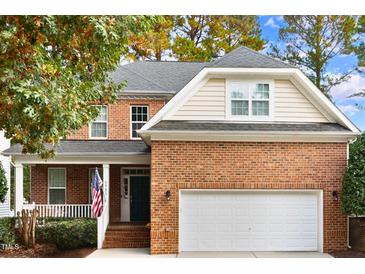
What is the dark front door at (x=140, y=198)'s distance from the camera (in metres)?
15.1

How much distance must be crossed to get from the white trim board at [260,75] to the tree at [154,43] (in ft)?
21.7

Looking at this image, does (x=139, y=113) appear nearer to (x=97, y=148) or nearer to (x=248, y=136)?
(x=97, y=148)

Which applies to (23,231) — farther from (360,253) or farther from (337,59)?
(337,59)

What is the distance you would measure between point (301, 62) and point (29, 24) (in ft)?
32.1

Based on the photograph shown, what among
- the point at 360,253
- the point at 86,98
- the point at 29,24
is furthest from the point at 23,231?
the point at 360,253

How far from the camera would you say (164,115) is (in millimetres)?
11742

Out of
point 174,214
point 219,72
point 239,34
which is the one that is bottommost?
point 174,214

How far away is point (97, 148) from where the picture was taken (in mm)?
14211

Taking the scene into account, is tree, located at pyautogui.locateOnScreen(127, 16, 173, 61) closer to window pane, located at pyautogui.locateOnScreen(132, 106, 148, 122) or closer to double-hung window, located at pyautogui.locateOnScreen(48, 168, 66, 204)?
window pane, located at pyautogui.locateOnScreen(132, 106, 148, 122)

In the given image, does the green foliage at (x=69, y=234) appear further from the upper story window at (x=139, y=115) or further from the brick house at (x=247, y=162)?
the upper story window at (x=139, y=115)

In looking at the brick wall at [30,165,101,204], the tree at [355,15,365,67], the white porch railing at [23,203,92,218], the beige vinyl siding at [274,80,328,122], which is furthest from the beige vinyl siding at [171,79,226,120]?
the tree at [355,15,365,67]

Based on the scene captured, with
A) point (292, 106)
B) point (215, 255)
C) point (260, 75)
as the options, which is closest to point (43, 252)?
point (215, 255)

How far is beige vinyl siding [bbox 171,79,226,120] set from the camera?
465 inches

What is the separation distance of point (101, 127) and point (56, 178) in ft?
6.73
